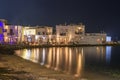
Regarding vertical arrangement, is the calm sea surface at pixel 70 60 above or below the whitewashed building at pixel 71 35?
below

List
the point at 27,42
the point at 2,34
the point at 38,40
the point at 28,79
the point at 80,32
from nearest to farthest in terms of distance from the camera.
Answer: the point at 28,79, the point at 2,34, the point at 27,42, the point at 38,40, the point at 80,32

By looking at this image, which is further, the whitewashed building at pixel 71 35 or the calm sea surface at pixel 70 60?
the whitewashed building at pixel 71 35

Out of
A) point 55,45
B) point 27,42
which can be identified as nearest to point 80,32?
point 55,45

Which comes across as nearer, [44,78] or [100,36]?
[44,78]

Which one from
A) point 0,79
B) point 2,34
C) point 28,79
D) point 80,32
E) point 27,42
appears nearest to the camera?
point 0,79

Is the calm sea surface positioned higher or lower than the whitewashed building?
lower

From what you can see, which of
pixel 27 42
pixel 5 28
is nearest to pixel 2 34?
pixel 5 28

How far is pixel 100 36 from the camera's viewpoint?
85.9 m

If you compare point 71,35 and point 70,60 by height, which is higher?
point 71,35

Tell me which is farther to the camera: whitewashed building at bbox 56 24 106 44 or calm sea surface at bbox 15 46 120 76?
whitewashed building at bbox 56 24 106 44

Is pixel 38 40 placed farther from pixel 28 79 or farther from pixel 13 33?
pixel 28 79

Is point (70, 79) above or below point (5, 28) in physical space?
below

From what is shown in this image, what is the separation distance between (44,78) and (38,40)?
56727mm

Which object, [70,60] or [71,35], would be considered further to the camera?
[71,35]
